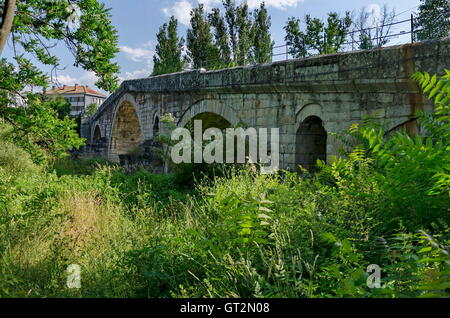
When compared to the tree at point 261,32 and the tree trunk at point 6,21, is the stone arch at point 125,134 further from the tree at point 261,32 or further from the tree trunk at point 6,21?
the tree trunk at point 6,21

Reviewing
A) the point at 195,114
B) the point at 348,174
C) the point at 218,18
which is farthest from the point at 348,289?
the point at 218,18

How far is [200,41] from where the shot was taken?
2780 centimetres

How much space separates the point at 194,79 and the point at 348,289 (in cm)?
1178

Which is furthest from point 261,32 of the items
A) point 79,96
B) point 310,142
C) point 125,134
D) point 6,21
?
point 79,96

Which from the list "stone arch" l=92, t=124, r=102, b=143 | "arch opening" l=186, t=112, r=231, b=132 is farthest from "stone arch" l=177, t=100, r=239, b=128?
"stone arch" l=92, t=124, r=102, b=143

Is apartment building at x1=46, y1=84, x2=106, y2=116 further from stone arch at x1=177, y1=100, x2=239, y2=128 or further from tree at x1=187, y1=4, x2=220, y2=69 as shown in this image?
stone arch at x1=177, y1=100, x2=239, y2=128

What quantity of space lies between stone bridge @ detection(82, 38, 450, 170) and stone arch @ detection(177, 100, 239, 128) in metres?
0.02

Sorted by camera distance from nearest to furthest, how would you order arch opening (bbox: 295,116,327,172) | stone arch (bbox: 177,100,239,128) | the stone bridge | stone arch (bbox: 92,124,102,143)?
the stone bridge < arch opening (bbox: 295,116,327,172) < stone arch (bbox: 177,100,239,128) < stone arch (bbox: 92,124,102,143)

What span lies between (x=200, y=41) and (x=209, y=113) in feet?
52.6

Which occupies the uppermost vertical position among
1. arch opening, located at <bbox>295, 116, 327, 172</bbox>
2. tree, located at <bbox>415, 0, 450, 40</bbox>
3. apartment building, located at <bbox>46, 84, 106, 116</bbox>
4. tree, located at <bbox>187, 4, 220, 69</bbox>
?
apartment building, located at <bbox>46, 84, 106, 116</bbox>

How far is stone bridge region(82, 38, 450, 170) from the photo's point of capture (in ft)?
21.8

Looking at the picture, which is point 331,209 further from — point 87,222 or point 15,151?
point 15,151

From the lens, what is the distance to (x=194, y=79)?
13.2 metres

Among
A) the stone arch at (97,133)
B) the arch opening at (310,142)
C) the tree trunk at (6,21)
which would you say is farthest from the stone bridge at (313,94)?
the stone arch at (97,133)
